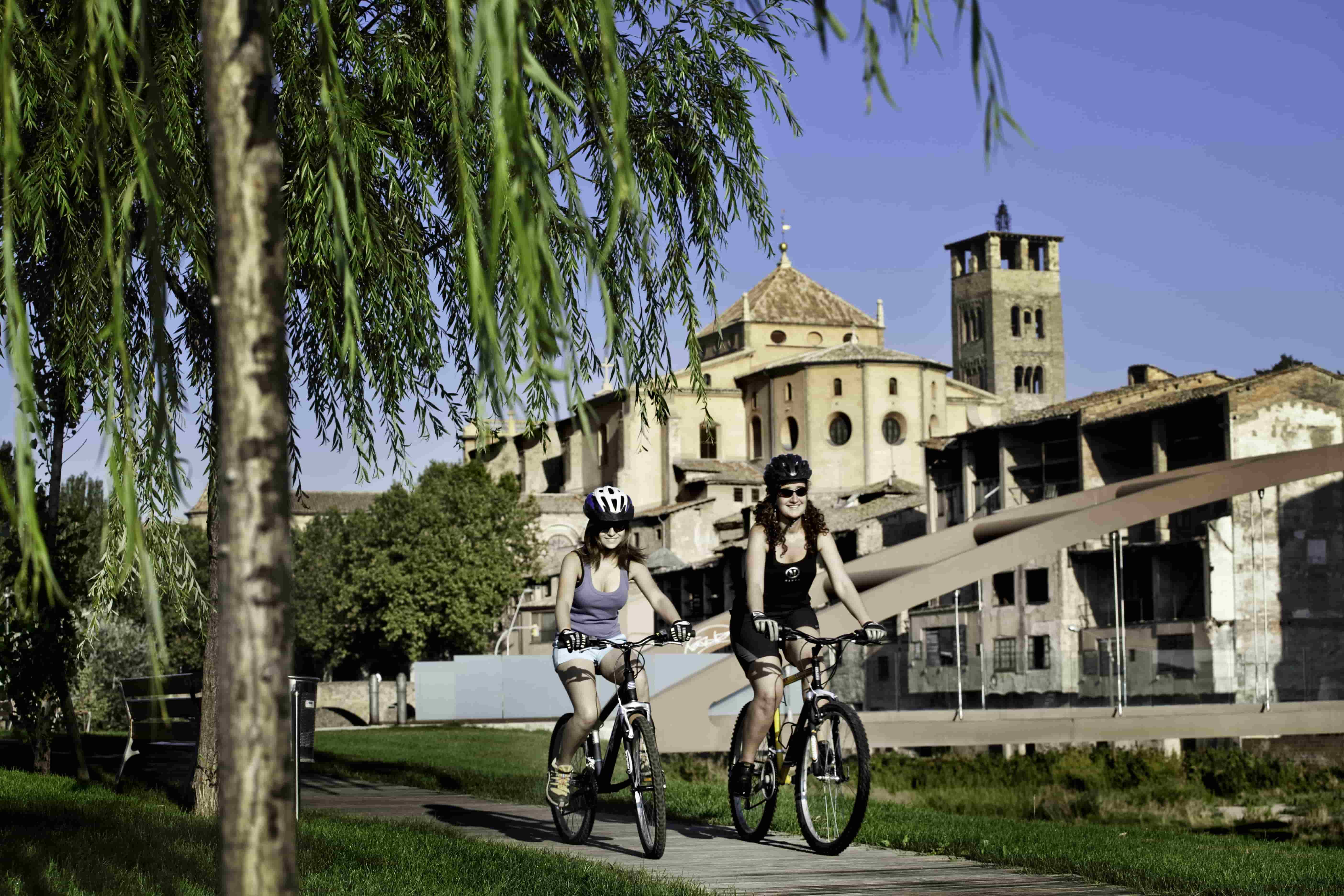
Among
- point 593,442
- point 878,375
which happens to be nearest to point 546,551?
point 878,375

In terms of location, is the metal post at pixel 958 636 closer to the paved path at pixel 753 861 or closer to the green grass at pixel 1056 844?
the green grass at pixel 1056 844

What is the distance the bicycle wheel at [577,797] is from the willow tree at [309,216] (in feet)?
6.03

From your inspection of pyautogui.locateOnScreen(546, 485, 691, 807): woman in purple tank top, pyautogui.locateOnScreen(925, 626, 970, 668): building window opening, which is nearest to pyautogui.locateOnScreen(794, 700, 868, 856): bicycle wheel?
pyautogui.locateOnScreen(546, 485, 691, 807): woman in purple tank top

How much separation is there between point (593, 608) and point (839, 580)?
1.23m

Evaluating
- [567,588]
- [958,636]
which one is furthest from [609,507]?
[958,636]

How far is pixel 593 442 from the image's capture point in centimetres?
272

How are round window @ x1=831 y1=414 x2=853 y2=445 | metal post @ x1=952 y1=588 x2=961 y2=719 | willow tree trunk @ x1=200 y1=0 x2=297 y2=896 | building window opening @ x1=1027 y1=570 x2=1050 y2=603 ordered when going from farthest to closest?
round window @ x1=831 y1=414 x2=853 y2=445 < building window opening @ x1=1027 y1=570 x2=1050 y2=603 < metal post @ x1=952 y1=588 x2=961 y2=719 < willow tree trunk @ x1=200 y1=0 x2=297 y2=896

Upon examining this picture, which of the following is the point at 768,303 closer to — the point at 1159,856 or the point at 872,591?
the point at 872,591

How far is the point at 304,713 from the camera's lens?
30.0ft

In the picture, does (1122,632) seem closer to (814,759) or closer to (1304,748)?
(1304,748)

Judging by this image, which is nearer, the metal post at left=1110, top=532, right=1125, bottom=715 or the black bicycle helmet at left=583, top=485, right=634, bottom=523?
the black bicycle helmet at left=583, top=485, right=634, bottom=523

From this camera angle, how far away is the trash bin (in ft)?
28.2

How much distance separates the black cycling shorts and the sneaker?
1.08 metres

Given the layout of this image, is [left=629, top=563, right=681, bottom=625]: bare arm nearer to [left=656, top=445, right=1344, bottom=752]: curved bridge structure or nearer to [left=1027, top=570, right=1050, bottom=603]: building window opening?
[left=656, top=445, right=1344, bottom=752]: curved bridge structure
